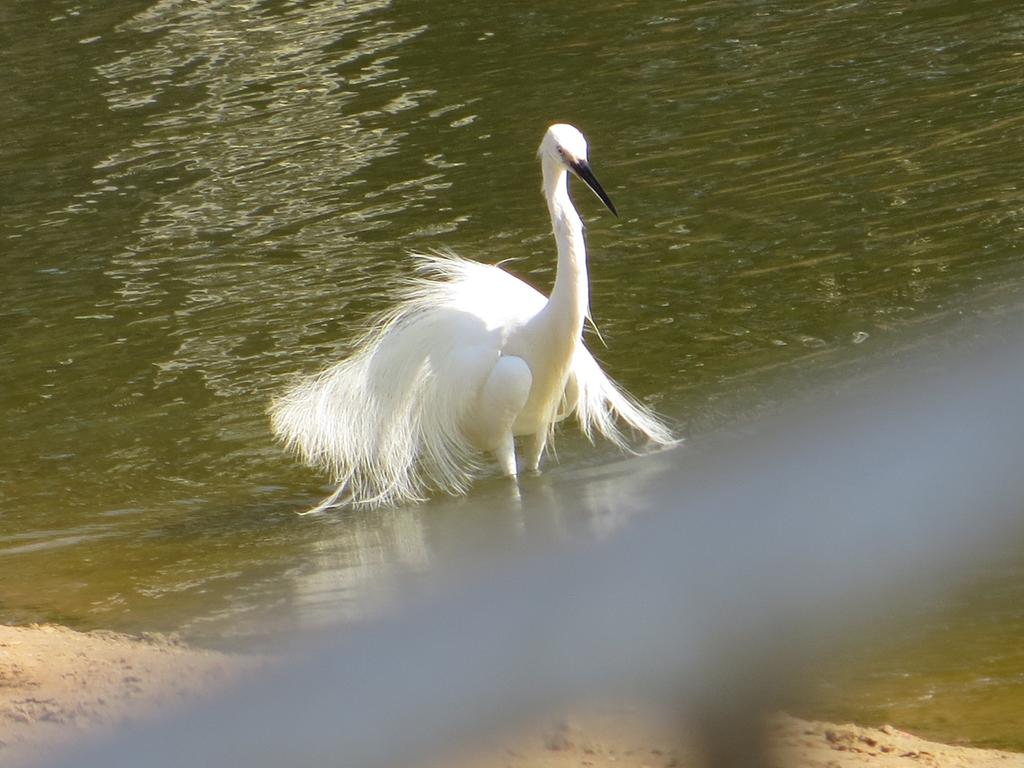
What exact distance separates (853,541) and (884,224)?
7996 millimetres

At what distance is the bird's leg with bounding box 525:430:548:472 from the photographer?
652 cm

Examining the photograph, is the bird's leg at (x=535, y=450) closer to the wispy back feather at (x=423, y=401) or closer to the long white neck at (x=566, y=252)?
the wispy back feather at (x=423, y=401)

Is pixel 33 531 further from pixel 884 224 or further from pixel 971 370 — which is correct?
pixel 971 370

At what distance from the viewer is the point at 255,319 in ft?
28.6

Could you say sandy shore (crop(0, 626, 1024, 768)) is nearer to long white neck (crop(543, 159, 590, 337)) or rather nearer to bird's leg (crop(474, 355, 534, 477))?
bird's leg (crop(474, 355, 534, 477))

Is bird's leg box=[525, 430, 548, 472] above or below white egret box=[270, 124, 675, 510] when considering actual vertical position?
below

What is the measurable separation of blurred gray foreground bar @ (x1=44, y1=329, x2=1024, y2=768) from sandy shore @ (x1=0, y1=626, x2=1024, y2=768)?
145 cm

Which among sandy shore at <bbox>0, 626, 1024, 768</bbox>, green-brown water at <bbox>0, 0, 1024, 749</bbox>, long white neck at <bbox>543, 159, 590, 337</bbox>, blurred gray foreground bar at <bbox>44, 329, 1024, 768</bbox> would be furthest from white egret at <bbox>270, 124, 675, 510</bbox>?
blurred gray foreground bar at <bbox>44, 329, 1024, 768</bbox>

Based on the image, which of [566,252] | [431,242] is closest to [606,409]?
[566,252]

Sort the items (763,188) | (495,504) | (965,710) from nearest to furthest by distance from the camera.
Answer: (965,710) → (495,504) → (763,188)

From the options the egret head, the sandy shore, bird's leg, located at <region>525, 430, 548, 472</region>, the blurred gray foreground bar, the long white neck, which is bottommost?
bird's leg, located at <region>525, 430, 548, 472</region>

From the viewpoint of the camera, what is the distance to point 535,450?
6555 mm

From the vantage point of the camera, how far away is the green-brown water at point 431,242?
5.82m

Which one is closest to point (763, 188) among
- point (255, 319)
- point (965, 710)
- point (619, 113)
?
point (619, 113)
